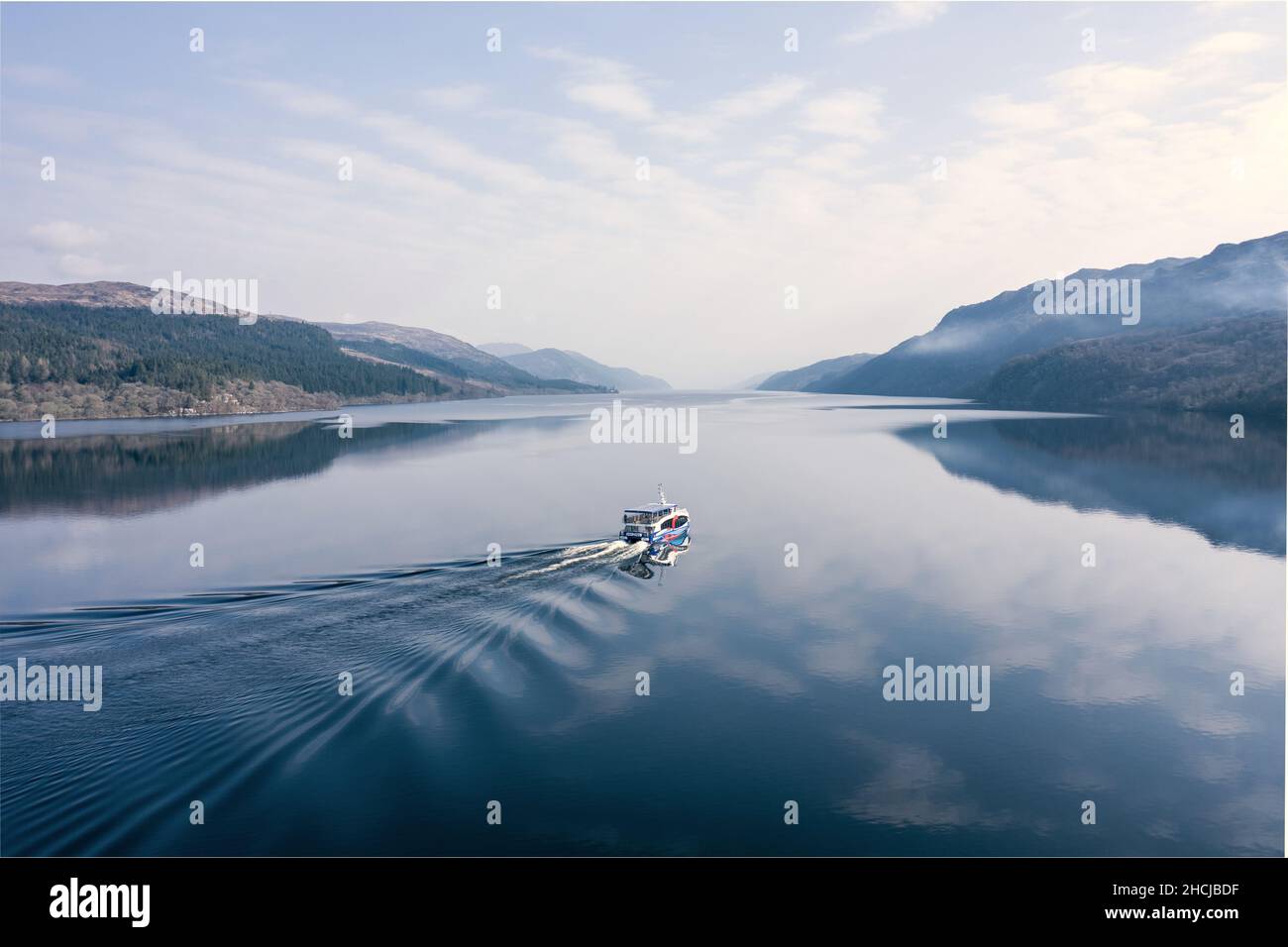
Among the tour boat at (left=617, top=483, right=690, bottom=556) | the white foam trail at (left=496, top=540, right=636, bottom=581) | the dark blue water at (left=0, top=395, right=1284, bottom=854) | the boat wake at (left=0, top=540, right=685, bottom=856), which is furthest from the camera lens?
the tour boat at (left=617, top=483, right=690, bottom=556)

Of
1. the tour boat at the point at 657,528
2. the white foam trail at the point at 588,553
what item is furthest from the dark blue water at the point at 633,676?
the tour boat at the point at 657,528

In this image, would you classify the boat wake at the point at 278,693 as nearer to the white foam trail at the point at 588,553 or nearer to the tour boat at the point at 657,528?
the white foam trail at the point at 588,553

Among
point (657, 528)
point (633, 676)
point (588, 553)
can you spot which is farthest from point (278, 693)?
point (657, 528)

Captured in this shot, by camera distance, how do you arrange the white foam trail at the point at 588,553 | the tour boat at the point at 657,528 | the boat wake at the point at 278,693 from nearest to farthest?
the boat wake at the point at 278,693 < the white foam trail at the point at 588,553 < the tour boat at the point at 657,528

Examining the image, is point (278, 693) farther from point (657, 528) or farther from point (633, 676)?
point (657, 528)

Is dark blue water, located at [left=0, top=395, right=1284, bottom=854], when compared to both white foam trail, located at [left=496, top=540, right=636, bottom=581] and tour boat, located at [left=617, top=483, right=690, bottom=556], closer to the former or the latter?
white foam trail, located at [left=496, top=540, right=636, bottom=581]

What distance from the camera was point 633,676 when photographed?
99.8 ft

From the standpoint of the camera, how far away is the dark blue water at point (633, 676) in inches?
792

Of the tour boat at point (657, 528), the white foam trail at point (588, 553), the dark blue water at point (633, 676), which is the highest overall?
the tour boat at point (657, 528)

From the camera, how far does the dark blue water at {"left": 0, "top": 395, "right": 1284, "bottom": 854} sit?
66.0 ft

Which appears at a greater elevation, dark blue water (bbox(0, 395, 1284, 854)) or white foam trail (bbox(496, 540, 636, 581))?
white foam trail (bbox(496, 540, 636, 581))

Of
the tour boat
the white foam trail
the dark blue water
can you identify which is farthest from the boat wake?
Result: the tour boat
